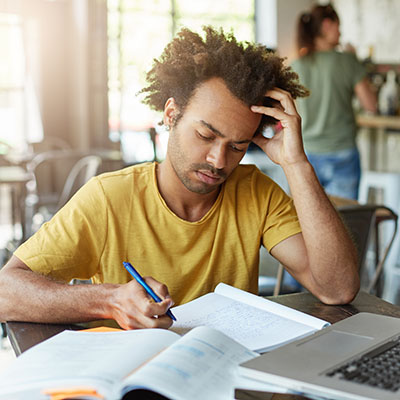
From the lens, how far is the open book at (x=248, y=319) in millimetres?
999

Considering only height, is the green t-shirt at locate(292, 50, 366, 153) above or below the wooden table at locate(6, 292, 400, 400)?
above

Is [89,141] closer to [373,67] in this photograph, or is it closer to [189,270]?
[373,67]

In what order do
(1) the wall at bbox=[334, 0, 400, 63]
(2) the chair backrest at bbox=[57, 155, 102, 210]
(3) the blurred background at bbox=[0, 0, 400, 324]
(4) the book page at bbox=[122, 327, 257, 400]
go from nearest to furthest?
(4) the book page at bbox=[122, 327, 257, 400]
(2) the chair backrest at bbox=[57, 155, 102, 210]
(1) the wall at bbox=[334, 0, 400, 63]
(3) the blurred background at bbox=[0, 0, 400, 324]

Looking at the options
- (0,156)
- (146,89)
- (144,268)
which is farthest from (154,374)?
(0,156)

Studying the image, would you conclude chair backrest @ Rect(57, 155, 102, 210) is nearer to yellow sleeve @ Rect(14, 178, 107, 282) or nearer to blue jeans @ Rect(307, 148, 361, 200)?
blue jeans @ Rect(307, 148, 361, 200)

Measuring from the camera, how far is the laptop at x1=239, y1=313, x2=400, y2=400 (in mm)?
751

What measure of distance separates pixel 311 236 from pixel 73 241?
0.50m

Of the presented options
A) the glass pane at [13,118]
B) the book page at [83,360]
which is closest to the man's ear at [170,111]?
the book page at [83,360]

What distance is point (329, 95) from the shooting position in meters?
3.56

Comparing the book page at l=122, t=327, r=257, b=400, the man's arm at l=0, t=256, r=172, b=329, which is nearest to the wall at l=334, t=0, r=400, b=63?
the man's arm at l=0, t=256, r=172, b=329

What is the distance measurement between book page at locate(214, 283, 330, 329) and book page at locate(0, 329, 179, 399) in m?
0.28

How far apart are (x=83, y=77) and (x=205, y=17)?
1469 millimetres

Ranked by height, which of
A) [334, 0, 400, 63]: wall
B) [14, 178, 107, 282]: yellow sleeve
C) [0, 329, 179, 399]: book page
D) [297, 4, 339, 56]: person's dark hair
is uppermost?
[334, 0, 400, 63]: wall

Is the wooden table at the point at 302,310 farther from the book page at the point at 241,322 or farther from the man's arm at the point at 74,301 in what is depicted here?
the book page at the point at 241,322
